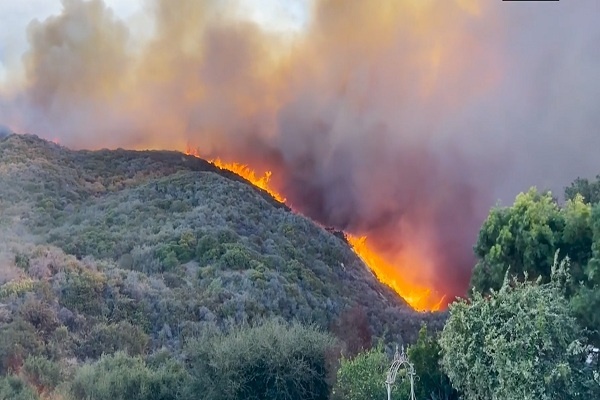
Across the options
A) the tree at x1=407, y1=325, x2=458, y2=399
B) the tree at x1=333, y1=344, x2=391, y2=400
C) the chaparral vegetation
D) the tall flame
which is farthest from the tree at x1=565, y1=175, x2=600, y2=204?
the tall flame

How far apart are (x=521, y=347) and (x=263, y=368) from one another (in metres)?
9.08

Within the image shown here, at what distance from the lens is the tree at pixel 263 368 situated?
20.9m

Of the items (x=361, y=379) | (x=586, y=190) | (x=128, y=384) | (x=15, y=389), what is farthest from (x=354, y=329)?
(x=15, y=389)

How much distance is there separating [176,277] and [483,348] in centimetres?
3050

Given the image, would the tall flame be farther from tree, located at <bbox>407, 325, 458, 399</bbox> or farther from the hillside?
tree, located at <bbox>407, 325, 458, 399</bbox>

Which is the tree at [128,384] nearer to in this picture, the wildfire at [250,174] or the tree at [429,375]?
the tree at [429,375]

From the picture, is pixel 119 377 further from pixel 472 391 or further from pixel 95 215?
pixel 95 215

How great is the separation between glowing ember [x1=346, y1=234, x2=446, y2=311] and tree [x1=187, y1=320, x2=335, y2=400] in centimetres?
2966

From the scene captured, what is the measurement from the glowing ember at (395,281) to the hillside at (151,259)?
146 cm

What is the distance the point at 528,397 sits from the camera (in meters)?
14.3

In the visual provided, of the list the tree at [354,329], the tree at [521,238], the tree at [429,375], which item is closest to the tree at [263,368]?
the tree at [429,375]

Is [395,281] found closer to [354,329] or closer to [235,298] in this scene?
[235,298]

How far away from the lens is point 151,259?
150 feet

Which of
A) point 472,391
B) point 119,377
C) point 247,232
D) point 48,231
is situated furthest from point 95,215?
point 472,391
